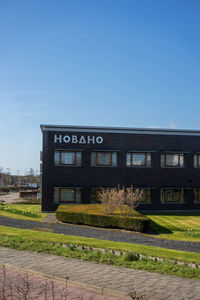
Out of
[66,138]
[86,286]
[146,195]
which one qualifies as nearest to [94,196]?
[146,195]

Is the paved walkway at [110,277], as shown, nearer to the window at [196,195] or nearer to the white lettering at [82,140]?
the white lettering at [82,140]

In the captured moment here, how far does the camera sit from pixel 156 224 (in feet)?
70.1

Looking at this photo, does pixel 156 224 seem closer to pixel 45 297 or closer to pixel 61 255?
pixel 61 255

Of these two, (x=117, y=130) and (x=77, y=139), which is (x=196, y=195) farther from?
(x=77, y=139)

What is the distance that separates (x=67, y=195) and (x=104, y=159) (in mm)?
4637

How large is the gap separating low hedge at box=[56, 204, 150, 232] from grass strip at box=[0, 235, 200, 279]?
7.11m

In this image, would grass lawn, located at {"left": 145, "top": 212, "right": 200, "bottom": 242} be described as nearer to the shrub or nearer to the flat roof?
the shrub

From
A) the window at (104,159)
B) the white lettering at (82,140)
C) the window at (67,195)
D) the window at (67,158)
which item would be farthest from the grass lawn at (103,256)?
the window at (104,159)

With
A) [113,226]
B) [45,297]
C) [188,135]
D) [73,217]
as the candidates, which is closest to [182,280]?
[45,297]

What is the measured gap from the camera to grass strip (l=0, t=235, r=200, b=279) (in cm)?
818

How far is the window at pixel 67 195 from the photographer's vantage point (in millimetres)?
28081

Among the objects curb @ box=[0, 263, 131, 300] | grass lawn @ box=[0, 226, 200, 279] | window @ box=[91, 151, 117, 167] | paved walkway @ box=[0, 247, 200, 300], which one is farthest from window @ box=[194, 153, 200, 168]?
curb @ box=[0, 263, 131, 300]

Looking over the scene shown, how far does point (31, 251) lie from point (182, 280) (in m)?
5.10

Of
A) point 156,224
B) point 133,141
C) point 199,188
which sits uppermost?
point 133,141
